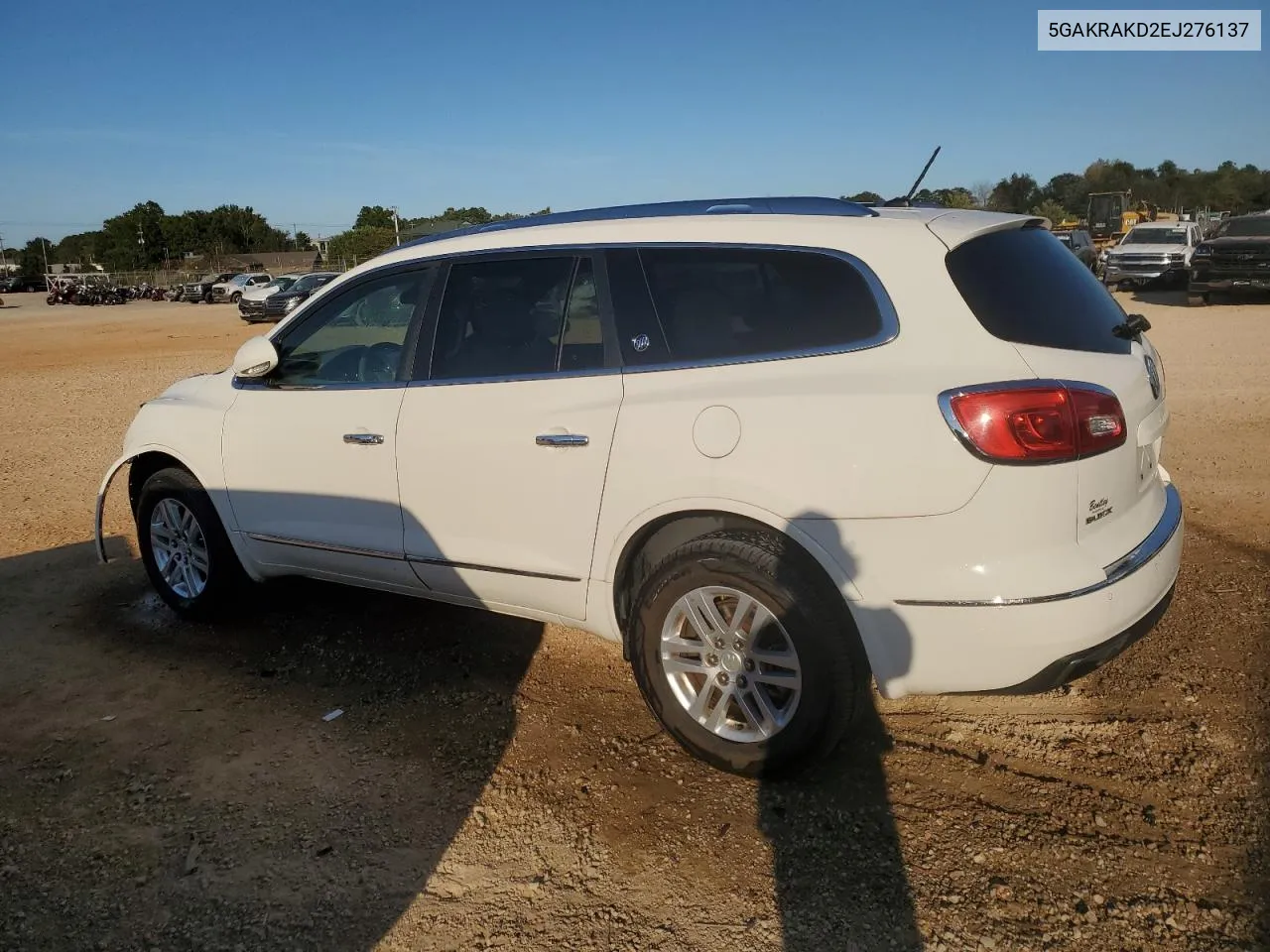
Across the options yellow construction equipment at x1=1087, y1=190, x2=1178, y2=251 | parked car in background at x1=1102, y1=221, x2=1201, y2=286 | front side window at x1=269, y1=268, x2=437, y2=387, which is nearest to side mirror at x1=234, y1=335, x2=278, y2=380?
front side window at x1=269, y1=268, x2=437, y2=387

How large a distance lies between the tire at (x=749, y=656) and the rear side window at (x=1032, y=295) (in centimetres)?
94

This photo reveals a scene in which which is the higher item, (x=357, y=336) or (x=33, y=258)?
(x=33, y=258)

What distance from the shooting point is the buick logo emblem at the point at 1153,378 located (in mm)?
3275

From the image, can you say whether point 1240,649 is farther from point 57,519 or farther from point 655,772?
point 57,519

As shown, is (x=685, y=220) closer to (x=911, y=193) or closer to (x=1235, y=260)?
(x=911, y=193)

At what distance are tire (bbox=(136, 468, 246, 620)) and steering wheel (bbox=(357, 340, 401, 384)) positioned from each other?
114 centimetres

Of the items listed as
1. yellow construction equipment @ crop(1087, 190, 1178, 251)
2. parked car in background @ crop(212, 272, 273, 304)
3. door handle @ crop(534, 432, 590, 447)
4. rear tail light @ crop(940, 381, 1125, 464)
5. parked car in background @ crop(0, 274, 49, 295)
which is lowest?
door handle @ crop(534, 432, 590, 447)

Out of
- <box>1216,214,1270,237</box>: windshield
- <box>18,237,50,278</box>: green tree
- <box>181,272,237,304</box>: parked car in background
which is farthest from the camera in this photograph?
<box>18,237,50,278</box>: green tree

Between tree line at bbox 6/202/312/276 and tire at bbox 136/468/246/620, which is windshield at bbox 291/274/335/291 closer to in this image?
tire at bbox 136/468/246/620

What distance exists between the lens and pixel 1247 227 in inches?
827

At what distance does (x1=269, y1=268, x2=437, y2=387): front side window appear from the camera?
408 cm

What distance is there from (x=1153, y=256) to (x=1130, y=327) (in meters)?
24.5

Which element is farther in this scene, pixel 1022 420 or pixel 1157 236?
pixel 1157 236

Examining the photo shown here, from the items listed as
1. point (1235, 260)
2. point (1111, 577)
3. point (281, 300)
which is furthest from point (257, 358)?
point (281, 300)
